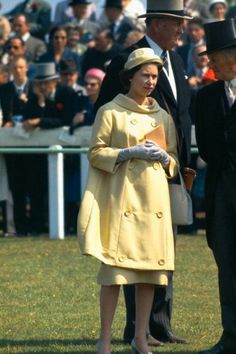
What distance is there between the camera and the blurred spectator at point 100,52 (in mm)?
19969

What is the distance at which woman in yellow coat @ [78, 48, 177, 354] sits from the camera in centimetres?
873

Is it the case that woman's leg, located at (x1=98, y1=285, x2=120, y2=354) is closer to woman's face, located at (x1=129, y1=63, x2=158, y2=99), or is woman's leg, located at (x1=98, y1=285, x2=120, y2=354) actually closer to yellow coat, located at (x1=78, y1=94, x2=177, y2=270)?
yellow coat, located at (x1=78, y1=94, x2=177, y2=270)

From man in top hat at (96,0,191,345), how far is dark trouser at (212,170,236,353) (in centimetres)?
59

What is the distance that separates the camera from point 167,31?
30.9ft

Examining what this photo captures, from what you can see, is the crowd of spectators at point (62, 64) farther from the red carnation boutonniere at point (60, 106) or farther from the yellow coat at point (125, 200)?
the yellow coat at point (125, 200)

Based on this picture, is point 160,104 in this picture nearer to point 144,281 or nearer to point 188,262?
point 144,281

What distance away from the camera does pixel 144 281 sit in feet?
29.0

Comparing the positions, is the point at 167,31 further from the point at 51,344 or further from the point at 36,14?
the point at 36,14

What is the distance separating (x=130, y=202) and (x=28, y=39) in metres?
14.2

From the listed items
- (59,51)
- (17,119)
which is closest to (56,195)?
(17,119)

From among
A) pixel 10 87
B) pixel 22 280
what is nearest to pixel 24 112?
pixel 10 87

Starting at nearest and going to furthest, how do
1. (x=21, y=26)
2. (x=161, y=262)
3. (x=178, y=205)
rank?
1. (x=161, y=262)
2. (x=178, y=205)
3. (x=21, y=26)

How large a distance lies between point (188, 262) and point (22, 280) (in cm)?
220

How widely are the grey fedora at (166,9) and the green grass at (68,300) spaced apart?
7.87ft
